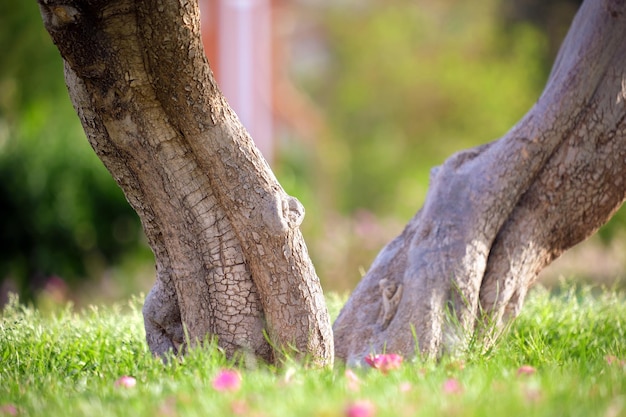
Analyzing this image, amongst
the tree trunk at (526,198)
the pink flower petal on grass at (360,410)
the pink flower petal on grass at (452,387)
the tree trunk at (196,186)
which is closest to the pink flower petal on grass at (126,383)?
the tree trunk at (196,186)

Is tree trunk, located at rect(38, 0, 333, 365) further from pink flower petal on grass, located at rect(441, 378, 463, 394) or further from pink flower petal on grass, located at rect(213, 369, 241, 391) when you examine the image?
pink flower petal on grass, located at rect(441, 378, 463, 394)

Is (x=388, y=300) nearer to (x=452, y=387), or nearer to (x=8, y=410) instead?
(x=452, y=387)

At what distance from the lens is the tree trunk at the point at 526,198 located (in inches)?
163

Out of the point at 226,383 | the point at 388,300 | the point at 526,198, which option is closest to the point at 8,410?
the point at 226,383

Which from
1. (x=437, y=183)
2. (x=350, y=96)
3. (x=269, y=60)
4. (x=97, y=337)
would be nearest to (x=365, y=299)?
(x=437, y=183)

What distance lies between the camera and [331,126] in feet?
114

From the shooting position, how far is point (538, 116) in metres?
4.30

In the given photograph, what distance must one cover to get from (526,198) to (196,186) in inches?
71.5

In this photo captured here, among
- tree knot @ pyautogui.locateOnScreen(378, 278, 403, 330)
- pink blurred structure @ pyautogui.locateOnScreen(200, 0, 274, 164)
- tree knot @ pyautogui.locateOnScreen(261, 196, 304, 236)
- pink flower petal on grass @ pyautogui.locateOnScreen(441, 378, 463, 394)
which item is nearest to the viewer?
pink flower petal on grass @ pyautogui.locateOnScreen(441, 378, 463, 394)

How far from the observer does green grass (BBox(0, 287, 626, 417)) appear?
7.81ft

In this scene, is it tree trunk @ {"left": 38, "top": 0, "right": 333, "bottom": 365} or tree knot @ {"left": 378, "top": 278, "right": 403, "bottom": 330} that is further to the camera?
tree knot @ {"left": 378, "top": 278, "right": 403, "bottom": 330}

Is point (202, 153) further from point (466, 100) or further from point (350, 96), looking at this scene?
point (350, 96)

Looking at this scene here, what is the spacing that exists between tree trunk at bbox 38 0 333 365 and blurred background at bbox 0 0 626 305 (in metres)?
2.80

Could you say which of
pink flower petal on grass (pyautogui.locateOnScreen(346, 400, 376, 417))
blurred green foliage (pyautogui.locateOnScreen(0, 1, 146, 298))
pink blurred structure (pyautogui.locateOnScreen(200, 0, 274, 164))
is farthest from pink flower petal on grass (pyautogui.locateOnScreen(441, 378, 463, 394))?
A: pink blurred structure (pyautogui.locateOnScreen(200, 0, 274, 164))
